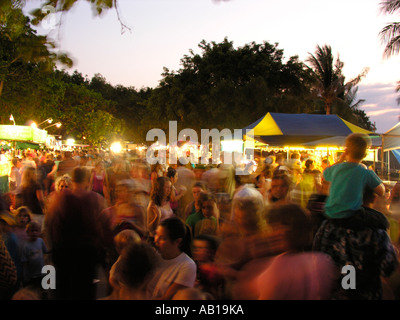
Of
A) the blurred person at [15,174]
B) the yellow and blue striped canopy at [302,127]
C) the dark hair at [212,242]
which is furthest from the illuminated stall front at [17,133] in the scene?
the dark hair at [212,242]

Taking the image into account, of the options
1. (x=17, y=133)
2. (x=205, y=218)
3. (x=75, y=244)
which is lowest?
(x=75, y=244)

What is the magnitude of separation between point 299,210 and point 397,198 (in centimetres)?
387

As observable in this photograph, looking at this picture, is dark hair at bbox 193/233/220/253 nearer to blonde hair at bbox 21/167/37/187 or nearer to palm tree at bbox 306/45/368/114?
blonde hair at bbox 21/167/37/187

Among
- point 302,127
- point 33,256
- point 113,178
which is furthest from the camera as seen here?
point 302,127

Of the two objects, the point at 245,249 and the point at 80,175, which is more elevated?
the point at 80,175

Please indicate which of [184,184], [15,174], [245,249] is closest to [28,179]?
[184,184]

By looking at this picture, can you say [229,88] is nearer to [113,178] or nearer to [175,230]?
[113,178]

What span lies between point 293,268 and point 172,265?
1.03 meters

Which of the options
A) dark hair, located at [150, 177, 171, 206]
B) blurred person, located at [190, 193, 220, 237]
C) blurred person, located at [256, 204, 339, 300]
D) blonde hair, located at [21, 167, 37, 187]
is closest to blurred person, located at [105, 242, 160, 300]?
blurred person, located at [256, 204, 339, 300]

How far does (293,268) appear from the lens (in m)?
2.11

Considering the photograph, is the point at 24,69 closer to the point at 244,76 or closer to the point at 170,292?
the point at 244,76

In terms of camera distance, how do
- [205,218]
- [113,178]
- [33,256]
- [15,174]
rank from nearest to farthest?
[33,256]
[205,218]
[113,178]
[15,174]

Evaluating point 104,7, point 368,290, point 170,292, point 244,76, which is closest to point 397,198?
point 368,290

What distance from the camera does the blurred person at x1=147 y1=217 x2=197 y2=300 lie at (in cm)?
265
